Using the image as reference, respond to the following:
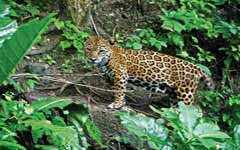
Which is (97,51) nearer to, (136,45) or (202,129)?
(136,45)

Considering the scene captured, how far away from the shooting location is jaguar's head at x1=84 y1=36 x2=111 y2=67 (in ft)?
21.4

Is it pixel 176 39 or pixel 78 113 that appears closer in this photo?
pixel 78 113

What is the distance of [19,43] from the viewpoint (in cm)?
170

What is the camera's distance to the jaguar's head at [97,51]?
652cm

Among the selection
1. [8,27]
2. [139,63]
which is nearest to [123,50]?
[139,63]

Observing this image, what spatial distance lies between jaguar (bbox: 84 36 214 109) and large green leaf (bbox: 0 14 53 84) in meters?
4.77

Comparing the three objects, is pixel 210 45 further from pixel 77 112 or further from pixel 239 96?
pixel 77 112

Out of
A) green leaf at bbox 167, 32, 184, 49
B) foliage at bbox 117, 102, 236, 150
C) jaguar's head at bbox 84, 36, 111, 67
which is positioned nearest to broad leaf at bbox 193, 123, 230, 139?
foliage at bbox 117, 102, 236, 150

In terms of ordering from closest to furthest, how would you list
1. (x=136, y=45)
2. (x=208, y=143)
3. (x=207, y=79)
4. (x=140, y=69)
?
(x=208, y=143)
(x=140, y=69)
(x=207, y=79)
(x=136, y=45)

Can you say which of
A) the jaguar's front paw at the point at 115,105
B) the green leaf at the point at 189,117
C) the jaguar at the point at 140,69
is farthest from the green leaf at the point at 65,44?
the green leaf at the point at 189,117

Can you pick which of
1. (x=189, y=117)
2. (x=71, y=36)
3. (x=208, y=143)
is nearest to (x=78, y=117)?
(x=71, y=36)

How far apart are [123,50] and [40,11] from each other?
1528 millimetres

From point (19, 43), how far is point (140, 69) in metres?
5.04

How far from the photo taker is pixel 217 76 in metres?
8.13
